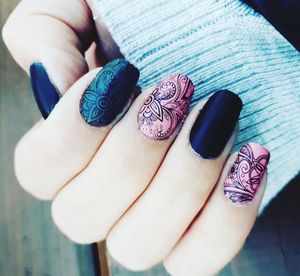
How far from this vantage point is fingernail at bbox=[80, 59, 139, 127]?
0.25 metres

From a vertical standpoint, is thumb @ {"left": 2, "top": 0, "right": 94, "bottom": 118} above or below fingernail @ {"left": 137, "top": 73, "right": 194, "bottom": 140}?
above

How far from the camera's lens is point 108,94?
0.25 metres

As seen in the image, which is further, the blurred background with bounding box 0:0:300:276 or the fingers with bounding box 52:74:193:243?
the blurred background with bounding box 0:0:300:276

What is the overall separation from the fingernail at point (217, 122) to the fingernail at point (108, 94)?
0.15ft

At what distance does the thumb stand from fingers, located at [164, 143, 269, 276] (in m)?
0.12

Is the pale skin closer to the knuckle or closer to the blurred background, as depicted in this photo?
the knuckle

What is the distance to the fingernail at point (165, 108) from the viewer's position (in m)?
0.25

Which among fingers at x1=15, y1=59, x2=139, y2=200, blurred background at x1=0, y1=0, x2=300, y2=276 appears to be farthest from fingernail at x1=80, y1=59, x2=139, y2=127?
blurred background at x1=0, y1=0, x2=300, y2=276

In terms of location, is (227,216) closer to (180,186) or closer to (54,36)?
(180,186)

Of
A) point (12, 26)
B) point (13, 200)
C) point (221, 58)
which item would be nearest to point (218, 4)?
point (221, 58)

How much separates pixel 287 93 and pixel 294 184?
5.8 inches

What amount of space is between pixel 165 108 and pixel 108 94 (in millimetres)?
35

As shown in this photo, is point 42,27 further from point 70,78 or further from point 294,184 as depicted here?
point 294,184

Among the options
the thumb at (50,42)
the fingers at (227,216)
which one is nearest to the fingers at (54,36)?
the thumb at (50,42)
